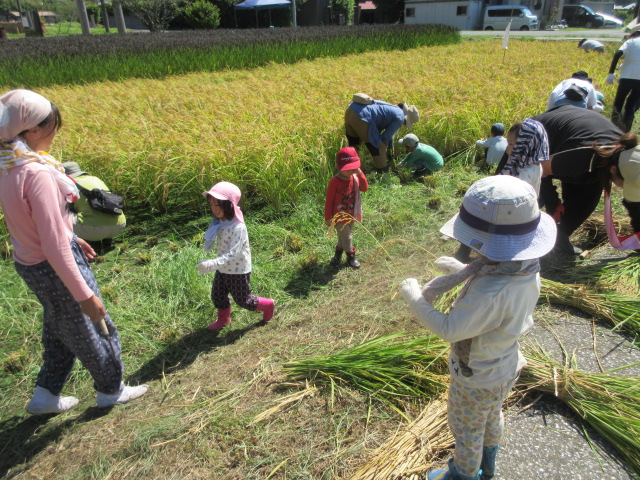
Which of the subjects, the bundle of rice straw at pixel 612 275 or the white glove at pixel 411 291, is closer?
the white glove at pixel 411 291

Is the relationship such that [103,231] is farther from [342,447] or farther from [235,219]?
[342,447]

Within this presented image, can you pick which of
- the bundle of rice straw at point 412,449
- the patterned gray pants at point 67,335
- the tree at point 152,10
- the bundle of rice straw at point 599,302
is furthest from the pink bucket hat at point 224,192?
the tree at point 152,10

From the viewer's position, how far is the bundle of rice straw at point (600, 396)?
1989mm

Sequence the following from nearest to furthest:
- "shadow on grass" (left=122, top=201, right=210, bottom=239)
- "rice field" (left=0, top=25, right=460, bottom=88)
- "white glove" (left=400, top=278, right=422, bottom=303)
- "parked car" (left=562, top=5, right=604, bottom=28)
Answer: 1. "white glove" (left=400, top=278, right=422, bottom=303)
2. "shadow on grass" (left=122, top=201, right=210, bottom=239)
3. "rice field" (left=0, top=25, right=460, bottom=88)
4. "parked car" (left=562, top=5, right=604, bottom=28)

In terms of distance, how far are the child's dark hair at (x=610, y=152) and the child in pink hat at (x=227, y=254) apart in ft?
7.89

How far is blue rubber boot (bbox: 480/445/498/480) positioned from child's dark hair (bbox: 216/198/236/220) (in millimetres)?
1818

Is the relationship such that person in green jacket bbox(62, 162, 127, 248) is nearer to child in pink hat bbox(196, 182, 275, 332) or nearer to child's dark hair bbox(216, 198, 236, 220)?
child in pink hat bbox(196, 182, 275, 332)

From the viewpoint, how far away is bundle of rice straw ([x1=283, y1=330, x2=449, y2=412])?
91.2 inches

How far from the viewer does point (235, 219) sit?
9.21 ft

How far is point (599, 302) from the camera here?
9.50ft

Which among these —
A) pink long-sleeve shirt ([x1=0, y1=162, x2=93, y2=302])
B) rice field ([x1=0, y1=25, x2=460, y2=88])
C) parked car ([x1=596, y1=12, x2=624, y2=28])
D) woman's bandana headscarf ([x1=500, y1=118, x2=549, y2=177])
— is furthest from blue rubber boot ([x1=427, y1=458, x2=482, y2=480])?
parked car ([x1=596, y1=12, x2=624, y2=28])

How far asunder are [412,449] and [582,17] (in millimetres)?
40225

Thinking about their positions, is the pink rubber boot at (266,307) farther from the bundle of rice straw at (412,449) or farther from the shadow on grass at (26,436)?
the bundle of rice straw at (412,449)

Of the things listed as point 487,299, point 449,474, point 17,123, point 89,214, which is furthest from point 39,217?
point 89,214
